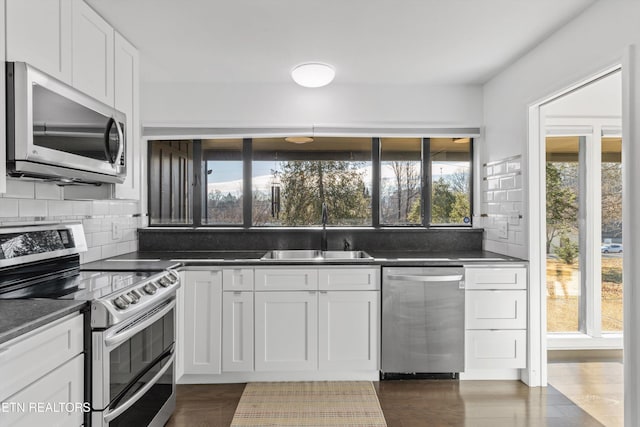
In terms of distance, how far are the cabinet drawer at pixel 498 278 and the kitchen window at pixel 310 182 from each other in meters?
0.83

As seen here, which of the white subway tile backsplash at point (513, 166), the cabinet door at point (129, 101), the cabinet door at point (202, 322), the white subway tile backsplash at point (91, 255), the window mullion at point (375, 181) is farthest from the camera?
the window mullion at point (375, 181)

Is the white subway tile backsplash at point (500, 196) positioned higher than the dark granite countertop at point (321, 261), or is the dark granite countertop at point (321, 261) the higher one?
the white subway tile backsplash at point (500, 196)

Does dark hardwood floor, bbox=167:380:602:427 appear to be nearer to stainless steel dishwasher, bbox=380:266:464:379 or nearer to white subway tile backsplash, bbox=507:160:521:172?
stainless steel dishwasher, bbox=380:266:464:379

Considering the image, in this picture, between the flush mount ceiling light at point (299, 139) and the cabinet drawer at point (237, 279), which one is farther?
the flush mount ceiling light at point (299, 139)

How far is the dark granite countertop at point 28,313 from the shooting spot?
124 cm

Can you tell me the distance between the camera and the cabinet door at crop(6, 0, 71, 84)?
1.60 m

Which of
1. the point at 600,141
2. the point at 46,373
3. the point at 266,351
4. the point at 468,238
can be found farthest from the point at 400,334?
the point at 600,141

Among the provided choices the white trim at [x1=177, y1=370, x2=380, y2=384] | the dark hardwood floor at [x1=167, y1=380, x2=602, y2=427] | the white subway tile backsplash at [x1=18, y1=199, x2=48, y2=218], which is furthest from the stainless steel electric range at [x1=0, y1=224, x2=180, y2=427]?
the white trim at [x1=177, y1=370, x2=380, y2=384]

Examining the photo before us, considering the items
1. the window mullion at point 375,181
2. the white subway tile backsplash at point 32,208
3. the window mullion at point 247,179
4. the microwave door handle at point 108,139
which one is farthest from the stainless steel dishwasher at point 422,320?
the white subway tile backsplash at point 32,208

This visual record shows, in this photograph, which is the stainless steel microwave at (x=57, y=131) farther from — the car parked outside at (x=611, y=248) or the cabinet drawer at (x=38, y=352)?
the car parked outside at (x=611, y=248)

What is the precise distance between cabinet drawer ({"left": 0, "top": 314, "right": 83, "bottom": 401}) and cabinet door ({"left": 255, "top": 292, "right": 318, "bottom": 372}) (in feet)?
4.42

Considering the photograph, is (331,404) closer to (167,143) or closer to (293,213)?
(293,213)

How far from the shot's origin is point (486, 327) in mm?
2861

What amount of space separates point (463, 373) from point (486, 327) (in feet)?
1.31
